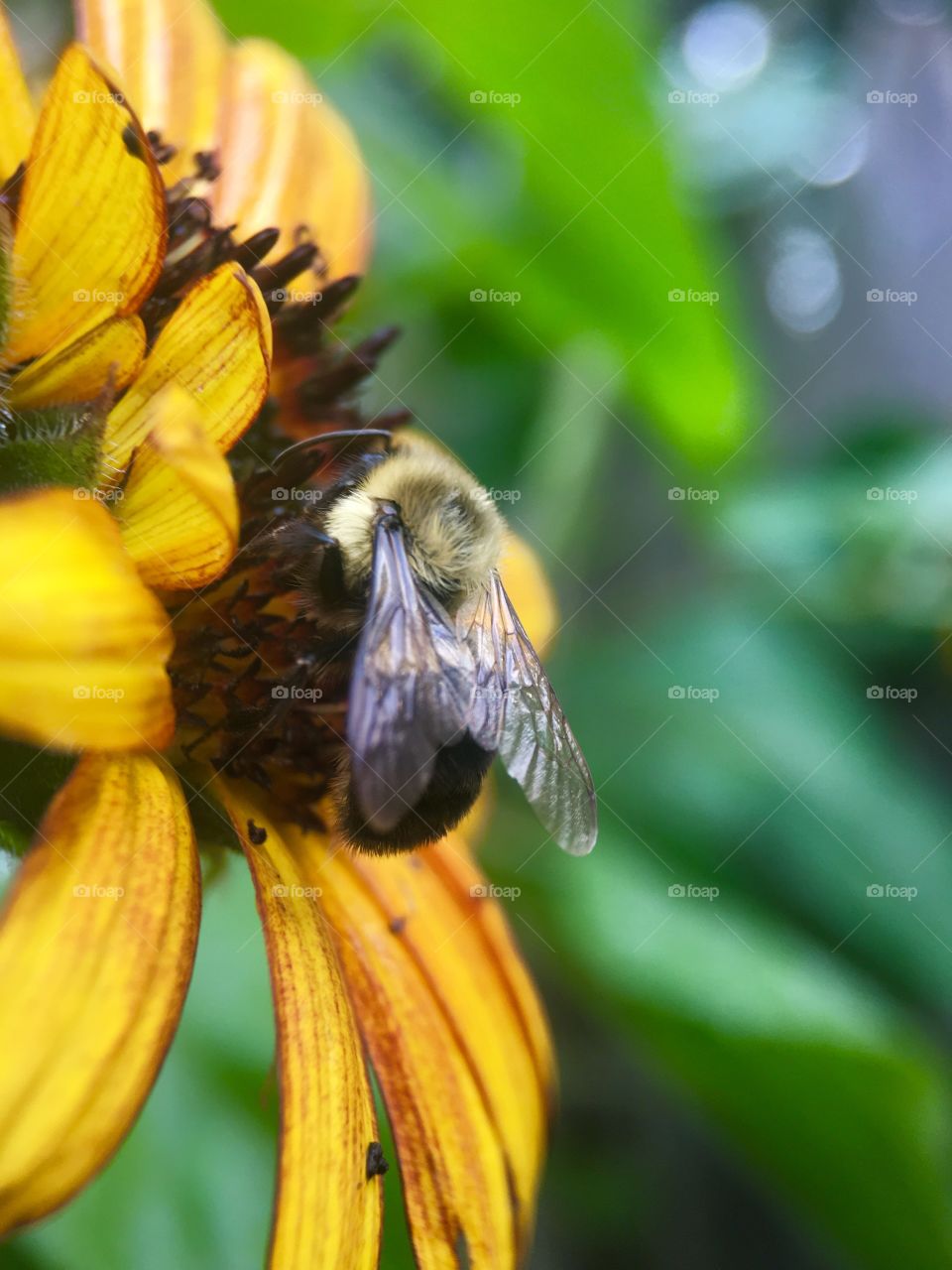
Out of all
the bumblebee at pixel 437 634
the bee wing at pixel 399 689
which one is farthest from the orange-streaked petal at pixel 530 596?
the bee wing at pixel 399 689

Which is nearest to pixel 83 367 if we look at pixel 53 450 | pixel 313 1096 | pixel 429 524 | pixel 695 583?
pixel 53 450

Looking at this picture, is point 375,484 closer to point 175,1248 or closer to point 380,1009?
point 380,1009

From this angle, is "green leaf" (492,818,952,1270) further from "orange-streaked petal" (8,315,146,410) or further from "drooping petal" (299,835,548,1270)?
"orange-streaked petal" (8,315,146,410)

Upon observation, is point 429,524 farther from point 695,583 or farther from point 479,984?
point 695,583

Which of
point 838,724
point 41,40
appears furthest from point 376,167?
point 838,724

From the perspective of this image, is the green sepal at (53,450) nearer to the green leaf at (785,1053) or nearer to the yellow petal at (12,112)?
the yellow petal at (12,112)
